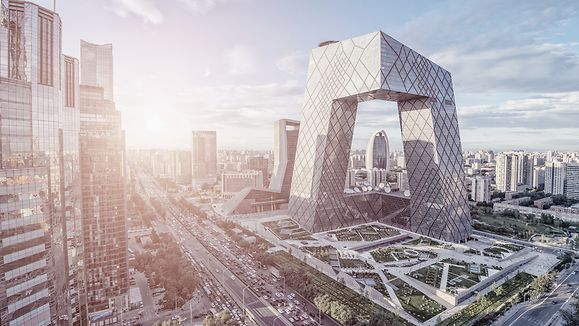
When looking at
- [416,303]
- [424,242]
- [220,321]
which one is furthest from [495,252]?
[220,321]

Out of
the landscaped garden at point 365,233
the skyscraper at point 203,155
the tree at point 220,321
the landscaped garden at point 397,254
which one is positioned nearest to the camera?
the tree at point 220,321

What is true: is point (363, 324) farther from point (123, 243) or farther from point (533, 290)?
point (123, 243)

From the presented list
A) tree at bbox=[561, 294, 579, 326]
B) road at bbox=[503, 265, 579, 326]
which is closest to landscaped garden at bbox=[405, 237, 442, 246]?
road at bbox=[503, 265, 579, 326]

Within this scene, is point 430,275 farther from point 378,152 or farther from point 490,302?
point 378,152

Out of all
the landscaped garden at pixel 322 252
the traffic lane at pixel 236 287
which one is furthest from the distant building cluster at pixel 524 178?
the traffic lane at pixel 236 287

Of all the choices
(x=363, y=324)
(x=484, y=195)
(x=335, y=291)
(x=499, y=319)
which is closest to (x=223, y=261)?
(x=335, y=291)

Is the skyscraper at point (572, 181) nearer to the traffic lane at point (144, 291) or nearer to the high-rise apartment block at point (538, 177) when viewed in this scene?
the high-rise apartment block at point (538, 177)
